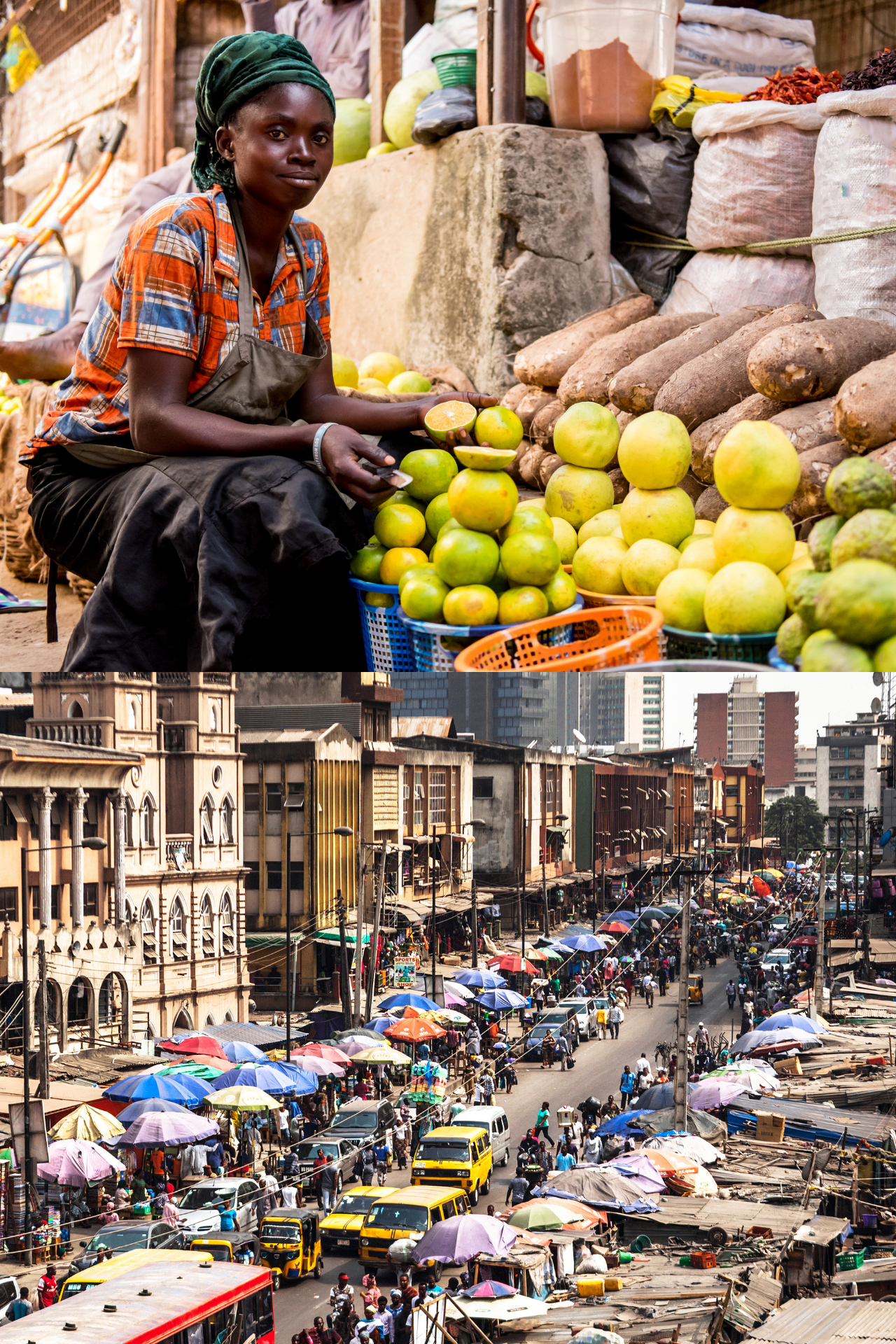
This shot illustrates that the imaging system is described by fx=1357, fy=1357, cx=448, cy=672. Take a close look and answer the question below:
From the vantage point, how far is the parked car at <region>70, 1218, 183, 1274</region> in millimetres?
2486

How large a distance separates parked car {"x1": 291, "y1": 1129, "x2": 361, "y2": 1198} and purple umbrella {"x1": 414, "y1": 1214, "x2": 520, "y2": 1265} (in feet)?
0.63

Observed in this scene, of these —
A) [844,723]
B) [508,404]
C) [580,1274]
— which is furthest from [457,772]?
[508,404]

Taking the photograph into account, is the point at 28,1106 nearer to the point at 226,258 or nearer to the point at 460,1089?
the point at 460,1089

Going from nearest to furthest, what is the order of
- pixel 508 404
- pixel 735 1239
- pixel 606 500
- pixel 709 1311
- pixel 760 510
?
pixel 709 1311, pixel 735 1239, pixel 760 510, pixel 606 500, pixel 508 404

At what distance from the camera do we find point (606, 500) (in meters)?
3.53

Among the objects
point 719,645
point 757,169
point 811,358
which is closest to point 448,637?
point 719,645

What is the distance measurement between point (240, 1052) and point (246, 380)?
1.54 m

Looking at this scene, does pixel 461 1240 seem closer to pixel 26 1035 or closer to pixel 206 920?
pixel 206 920

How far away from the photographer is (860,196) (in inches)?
196

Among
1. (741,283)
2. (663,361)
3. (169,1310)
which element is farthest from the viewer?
(741,283)

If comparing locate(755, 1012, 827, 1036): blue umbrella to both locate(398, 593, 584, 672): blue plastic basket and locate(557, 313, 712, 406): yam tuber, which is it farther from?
locate(557, 313, 712, 406): yam tuber

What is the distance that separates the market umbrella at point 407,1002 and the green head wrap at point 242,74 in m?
1.88

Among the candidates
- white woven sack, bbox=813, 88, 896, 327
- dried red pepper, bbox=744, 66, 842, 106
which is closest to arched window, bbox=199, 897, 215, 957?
white woven sack, bbox=813, 88, 896, 327

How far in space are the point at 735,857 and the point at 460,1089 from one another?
2.40 feet
